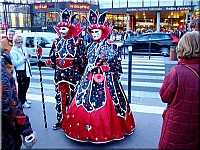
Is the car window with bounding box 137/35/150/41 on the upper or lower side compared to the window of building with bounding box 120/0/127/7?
lower

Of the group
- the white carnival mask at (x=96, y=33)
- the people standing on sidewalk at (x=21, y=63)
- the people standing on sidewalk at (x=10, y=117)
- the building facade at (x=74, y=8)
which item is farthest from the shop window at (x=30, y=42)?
the building facade at (x=74, y=8)

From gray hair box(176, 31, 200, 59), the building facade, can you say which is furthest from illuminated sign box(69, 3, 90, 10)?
gray hair box(176, 31, 200, 59)

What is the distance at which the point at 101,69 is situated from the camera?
3693 mm

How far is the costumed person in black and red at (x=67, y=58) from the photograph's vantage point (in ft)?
13.4

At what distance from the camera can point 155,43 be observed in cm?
1477

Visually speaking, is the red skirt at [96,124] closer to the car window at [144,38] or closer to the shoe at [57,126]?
the shoe at [57,126]

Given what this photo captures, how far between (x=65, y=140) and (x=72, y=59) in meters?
1.33

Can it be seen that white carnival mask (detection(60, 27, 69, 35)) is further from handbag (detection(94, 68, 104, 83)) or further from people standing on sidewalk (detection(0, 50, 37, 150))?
people standing on sidewalk (detection(0, 50, 37, 150))

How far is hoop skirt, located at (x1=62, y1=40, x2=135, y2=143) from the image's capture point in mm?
3490

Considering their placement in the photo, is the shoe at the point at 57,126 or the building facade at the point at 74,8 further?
the building facade at the point at 74,8

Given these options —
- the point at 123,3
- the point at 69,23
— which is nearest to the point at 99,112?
the point at 69,23

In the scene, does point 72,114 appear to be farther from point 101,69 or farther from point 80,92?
point 101,69

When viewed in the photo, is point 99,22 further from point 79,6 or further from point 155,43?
point 79,6

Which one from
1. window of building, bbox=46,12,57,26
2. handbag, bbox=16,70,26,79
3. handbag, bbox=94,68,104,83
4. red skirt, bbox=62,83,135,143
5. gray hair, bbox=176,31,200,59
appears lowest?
red skirt, bbox=62,83,135,143
